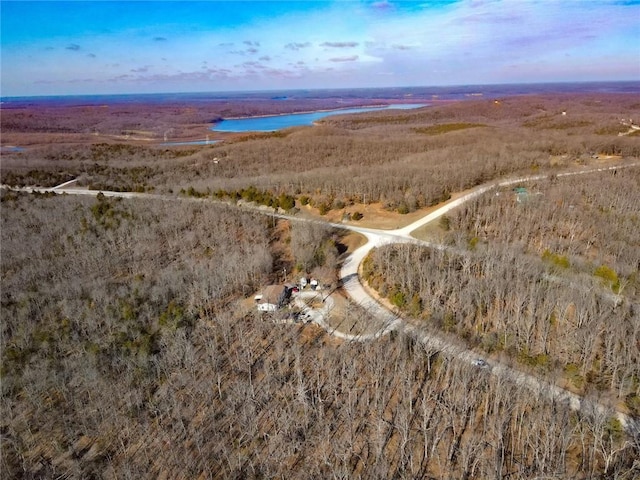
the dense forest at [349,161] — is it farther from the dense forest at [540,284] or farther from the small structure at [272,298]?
the small structure at [272,298]

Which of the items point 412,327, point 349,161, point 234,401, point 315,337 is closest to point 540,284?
point 412,327

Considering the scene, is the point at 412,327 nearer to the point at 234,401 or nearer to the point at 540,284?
the point at 540,284

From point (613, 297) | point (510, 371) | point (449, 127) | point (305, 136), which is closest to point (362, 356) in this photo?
point (510, 371)

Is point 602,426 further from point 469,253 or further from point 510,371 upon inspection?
point 469,253

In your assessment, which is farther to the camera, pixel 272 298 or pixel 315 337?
pixel 272 298

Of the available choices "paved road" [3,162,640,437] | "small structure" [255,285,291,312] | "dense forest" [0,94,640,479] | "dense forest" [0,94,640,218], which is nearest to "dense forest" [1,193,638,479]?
"dense forest" [0,94,640,479]
